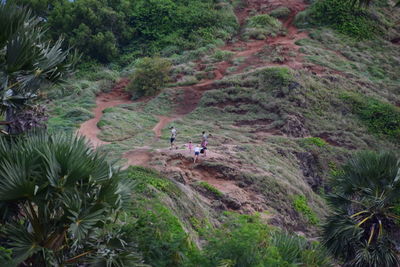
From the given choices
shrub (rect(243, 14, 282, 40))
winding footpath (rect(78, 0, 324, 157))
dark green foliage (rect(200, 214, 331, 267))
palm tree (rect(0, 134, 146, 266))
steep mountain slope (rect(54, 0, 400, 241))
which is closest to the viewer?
palm tree (rect(0, 134, 146, 266))

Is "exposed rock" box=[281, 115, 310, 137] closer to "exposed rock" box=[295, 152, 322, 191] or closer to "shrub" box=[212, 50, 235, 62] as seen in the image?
"exposed rock" box=[295, 152, 322, 191]

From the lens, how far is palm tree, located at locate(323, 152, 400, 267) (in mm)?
11844

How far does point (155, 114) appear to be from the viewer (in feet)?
95.2

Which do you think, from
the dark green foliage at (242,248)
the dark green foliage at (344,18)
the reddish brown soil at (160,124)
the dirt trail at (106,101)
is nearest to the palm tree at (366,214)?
the dark green foliage at (242,248)

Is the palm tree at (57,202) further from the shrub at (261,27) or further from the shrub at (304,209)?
the shrub at (261,27)

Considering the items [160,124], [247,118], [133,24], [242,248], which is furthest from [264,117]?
[133,24]

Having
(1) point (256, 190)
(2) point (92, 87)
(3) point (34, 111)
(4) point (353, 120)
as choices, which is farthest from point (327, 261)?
(2) point (92, 87)

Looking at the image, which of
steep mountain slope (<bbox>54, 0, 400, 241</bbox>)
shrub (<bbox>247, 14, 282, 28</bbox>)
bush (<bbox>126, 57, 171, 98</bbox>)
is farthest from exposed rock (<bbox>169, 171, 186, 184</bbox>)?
shrub (<bbox>247, 14, 282, 28</bbox>)

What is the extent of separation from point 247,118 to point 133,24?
1934 centimetres

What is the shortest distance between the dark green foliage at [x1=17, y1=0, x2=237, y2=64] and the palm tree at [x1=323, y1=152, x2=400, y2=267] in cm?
2690

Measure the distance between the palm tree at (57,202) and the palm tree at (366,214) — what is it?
19.6 ft

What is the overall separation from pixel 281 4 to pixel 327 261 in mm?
36350

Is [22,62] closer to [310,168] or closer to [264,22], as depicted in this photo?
[310,168]

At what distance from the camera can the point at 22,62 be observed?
8422mm
